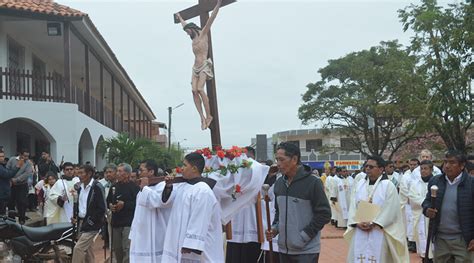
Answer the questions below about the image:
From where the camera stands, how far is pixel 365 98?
3034 centimetres

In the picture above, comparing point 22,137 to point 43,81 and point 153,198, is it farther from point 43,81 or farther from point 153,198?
point 153,198

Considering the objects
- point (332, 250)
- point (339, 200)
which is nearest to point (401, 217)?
point (332, 250)

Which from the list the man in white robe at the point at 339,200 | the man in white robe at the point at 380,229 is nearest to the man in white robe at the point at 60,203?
the man in white robe at the point at 380,229

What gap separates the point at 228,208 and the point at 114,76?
19577mm

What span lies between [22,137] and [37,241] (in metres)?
11.0

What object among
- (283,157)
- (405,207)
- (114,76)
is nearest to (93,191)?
(283,157)

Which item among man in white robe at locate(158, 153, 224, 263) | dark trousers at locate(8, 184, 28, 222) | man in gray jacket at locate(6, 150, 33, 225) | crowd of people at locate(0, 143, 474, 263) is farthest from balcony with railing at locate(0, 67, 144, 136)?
man in white robe at locate(158, 153, 224, 263)

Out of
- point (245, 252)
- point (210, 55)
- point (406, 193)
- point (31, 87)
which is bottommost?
point (245, 252)

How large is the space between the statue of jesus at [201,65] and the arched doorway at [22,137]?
8.40 m

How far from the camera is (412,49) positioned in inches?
742

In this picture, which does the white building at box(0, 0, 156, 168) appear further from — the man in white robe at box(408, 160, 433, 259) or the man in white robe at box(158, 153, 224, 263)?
the man in white robe at box(158, 153, 224, 263)

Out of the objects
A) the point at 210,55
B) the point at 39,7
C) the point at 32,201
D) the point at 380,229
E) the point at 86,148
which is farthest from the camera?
the point at 86,148

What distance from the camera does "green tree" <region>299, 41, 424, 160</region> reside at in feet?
92.0

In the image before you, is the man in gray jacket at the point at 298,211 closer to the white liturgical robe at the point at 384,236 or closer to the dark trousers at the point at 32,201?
the white liturgical robe at the point at 384,236
